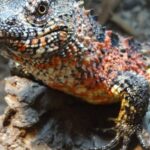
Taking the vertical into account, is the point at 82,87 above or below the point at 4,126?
above

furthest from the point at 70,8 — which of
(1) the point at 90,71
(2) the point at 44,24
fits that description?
(1) the point at 90,71

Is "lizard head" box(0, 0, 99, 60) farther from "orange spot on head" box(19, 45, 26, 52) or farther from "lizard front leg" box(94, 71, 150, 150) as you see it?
"lizard front leg" box(94, 71, 150, 150)

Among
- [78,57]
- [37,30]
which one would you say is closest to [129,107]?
[78,57]

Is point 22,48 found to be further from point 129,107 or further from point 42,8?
point 129,107

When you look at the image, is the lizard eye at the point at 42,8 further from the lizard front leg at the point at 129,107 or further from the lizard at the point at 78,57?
the lizard front leg at the point at 129,107

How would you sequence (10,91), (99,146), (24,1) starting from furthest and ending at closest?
(10,91)
(99,146)
(24,1)

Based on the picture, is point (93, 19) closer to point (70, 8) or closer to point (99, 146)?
point (70, 8)

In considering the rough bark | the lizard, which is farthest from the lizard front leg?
the rough bark

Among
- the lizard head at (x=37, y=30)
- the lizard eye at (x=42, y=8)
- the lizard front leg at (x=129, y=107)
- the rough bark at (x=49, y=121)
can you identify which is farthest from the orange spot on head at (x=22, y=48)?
the lizard front leg at (x=129, y=107)
